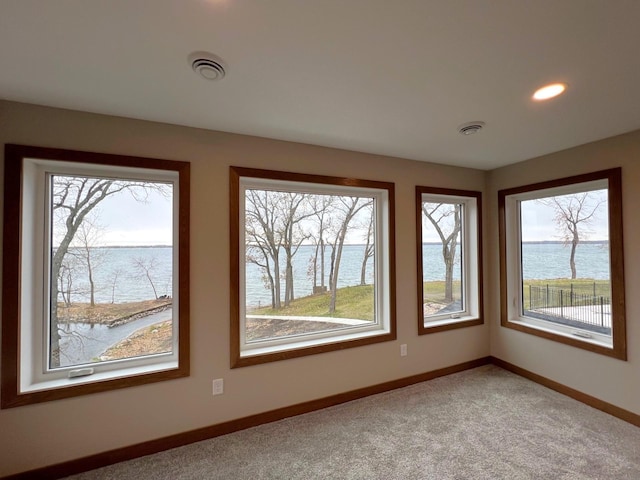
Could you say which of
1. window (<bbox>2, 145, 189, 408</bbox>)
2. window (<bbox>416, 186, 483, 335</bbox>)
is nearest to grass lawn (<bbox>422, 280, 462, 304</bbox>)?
window (<bbox>416, 186, 483, 335</bbox>)

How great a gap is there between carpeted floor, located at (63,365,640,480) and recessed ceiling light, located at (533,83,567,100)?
2.30m

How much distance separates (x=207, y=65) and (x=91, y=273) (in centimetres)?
163

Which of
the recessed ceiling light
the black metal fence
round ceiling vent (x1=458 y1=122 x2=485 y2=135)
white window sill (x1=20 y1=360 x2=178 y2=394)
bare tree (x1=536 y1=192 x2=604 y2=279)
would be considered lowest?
white window sill (x1=20 y1=360 x2=178 y2=394)

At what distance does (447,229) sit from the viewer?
337cm

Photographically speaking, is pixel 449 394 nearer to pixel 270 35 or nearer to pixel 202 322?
pixel 202 322

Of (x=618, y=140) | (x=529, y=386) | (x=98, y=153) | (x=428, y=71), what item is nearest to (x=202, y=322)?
(x=98, y=153)

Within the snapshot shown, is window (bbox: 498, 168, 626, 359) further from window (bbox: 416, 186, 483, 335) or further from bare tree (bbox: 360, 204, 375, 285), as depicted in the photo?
bare tree (bbox: 360, 204, 375, 285)

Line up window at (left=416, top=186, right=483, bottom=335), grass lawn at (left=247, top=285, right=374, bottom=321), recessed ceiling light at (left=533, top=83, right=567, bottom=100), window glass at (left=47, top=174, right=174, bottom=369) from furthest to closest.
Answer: window at (left=416, top=186, right=483, bottom=335) < grass lawn at (left=247, top=285, right=374, bottom=321) < window glass at (left=47, top=174, right=174, bottom=369) < recessed ceiling light at (left=533, top=83, right=567, bottom=100)

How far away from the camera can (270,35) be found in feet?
3.95

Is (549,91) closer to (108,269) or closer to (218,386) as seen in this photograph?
(218,386)

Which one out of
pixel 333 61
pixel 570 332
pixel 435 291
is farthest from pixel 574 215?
pixel 333 61

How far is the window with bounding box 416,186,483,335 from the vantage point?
3.11 meters

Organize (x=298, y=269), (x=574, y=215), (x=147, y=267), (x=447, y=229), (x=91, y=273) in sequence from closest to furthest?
(x=91, y=273) → (x=147, y=267) → (x=298, y=269) → (x=574, y=215) → (x=447, y=229)

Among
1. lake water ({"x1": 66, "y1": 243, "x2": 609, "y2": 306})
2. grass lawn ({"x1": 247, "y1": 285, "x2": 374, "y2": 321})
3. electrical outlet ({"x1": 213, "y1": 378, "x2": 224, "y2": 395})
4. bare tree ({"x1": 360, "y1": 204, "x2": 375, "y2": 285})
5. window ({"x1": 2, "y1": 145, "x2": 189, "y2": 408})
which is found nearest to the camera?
window ({"x1": 2, "y1": 145, "x2": 189, "y2": 408})
